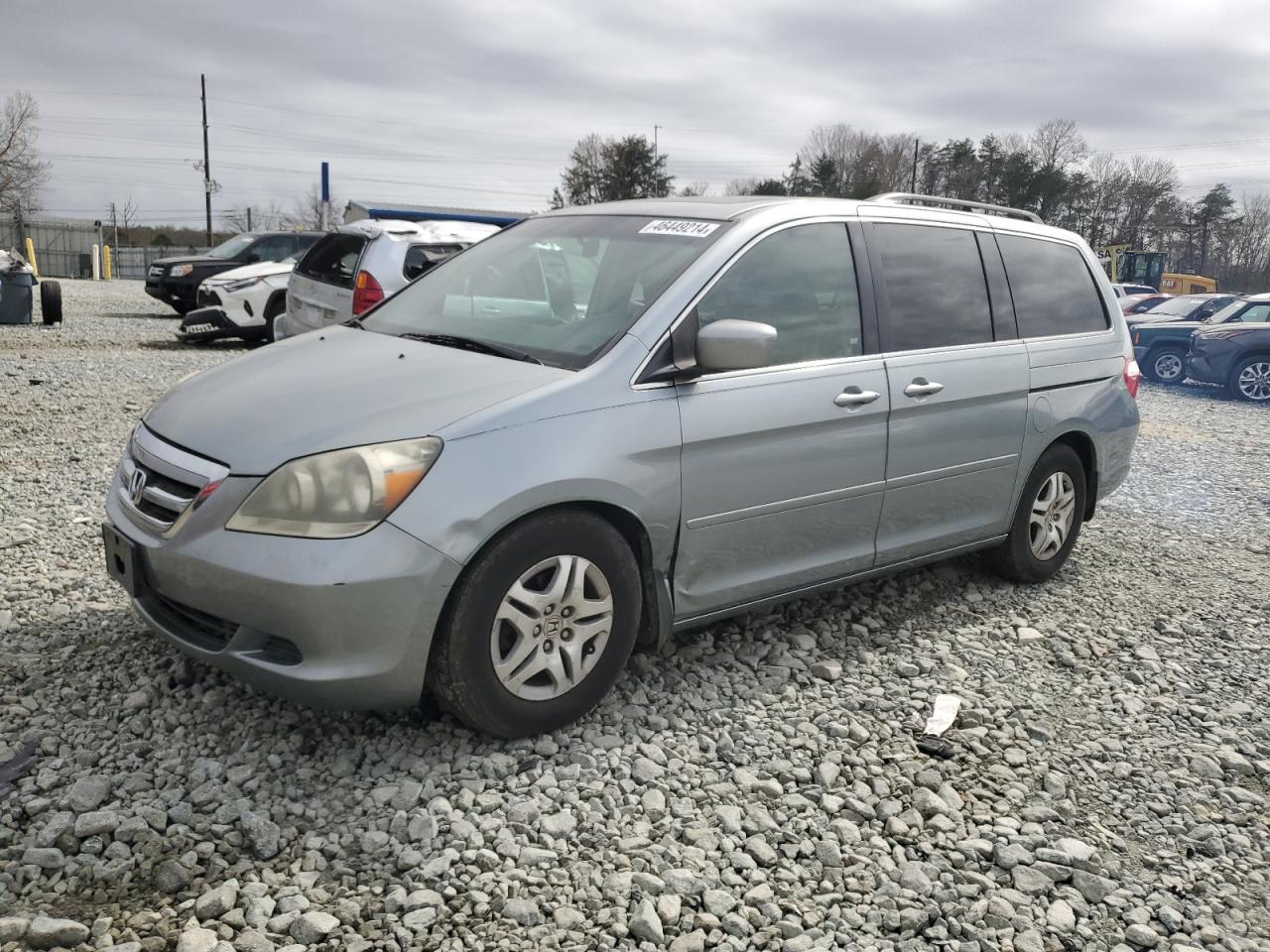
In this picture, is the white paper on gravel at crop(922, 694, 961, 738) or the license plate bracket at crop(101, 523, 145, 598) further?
the white paper on gravel at crop(922, 694, 961, 738)

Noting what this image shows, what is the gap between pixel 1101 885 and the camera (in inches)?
113

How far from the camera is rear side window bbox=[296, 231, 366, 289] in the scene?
33.6ft

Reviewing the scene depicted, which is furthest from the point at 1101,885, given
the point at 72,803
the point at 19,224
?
the point at 19,224

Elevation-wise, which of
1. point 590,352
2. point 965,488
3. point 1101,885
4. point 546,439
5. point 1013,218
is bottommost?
point 1101,885

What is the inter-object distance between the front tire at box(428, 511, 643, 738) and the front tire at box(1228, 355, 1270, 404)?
1454 cm

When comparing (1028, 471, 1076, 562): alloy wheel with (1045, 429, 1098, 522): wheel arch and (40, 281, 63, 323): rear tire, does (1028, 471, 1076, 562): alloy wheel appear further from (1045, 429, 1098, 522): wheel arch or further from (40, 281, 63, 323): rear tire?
(40, 281, 63, 323): rear tire

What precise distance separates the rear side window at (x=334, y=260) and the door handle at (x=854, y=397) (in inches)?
276

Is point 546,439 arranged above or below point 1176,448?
above

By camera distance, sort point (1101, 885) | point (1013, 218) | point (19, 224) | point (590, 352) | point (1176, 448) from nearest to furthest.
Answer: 1. point (1101, 885)
2. point (590, 352)
3. point (1013, 218)
4. point (1176, 448)
5. point (19, 224)

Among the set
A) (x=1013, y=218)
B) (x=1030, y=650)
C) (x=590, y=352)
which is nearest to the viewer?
(x=590, y=352)

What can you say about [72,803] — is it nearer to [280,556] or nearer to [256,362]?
[280,556]

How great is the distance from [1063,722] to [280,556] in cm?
275

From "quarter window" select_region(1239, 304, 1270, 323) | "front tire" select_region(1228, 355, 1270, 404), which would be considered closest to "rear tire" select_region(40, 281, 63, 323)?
"front tire" select_region(1228, 355, 1270, 404)

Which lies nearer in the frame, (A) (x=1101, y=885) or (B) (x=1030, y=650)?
(A) (x=1101, y=885)
